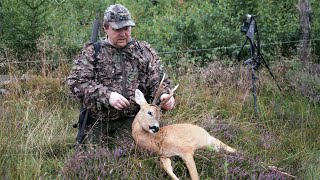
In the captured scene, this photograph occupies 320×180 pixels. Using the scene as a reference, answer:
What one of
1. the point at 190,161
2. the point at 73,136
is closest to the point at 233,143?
the point at 190,161

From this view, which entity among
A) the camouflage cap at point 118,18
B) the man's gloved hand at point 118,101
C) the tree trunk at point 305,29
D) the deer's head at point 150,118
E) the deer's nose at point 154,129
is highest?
the camouflage cap at point 118,18

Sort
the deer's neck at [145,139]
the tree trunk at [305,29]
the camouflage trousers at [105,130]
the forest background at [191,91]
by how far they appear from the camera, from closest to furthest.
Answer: the deer's neck at [145,139] → the forest background at [191,91] → the camouflage trousers at [105,130] → the tree trunk at [305,29]

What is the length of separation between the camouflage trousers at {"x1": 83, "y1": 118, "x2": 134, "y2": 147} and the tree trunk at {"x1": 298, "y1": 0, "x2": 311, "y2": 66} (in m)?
4.05

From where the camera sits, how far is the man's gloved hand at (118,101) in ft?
13.6

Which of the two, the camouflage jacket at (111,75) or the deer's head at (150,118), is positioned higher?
the camouflage jacket at (111,75)

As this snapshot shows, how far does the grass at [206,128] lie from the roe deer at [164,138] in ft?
0.37

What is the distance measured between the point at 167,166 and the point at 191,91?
2590 millimetres

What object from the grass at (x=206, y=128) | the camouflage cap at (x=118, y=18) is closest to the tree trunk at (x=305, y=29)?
the grass at (x=206, y=128)

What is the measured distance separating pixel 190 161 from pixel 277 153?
1200 millimetres

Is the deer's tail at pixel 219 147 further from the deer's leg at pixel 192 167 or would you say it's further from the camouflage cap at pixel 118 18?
the camouflage cap at pixel 118 18

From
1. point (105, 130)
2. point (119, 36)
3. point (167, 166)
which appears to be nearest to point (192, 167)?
point (167, 166)

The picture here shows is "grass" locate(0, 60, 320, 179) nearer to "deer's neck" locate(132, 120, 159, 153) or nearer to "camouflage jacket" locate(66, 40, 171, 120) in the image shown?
"deer's neck" locate(132, 120, 159, 153)

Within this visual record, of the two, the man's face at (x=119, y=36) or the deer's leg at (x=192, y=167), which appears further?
the man's face at (x=119, y=36)

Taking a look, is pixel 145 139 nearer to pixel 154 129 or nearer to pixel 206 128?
pixel 154 129
